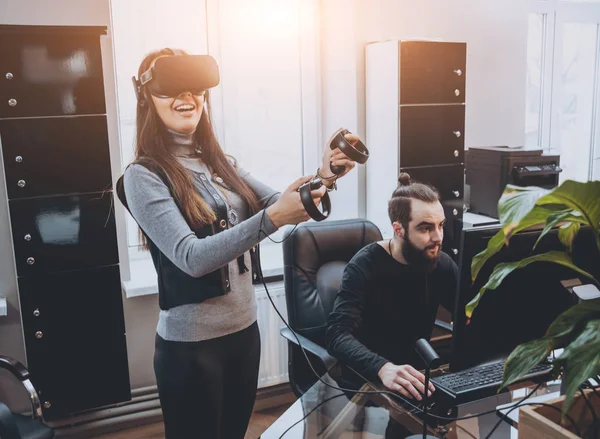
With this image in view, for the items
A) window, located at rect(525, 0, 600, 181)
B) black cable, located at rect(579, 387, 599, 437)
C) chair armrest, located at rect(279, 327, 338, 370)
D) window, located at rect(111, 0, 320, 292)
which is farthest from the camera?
window, located at rect(525, 0, 600, 181)

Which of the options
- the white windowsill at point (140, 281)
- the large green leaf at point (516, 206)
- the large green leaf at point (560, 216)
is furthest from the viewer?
the white windowsill at point (140, 281)

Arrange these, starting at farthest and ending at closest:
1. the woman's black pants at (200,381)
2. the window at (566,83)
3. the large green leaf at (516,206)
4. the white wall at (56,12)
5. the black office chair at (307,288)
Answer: the window at (566,83), the white wall at (56,12), the black office chair at (307,288), the woman's black pants at (200,381), the large green leaf at (516,206)

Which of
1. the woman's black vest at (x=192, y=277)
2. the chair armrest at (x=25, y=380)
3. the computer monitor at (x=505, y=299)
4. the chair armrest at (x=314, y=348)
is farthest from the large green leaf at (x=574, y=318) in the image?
the chair armrest at (x=25, y=380)

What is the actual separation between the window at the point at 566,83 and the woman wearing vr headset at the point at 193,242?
10.3 feet

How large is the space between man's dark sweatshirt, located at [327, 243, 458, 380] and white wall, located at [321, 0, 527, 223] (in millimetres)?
1397

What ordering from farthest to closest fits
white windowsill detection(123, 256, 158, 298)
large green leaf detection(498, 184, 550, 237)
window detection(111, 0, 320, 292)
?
window detection(111, 0, 320, 292), white windowsill detection(123, 256, 158, 298), large green leaf detection(498, 184, 550, 237)

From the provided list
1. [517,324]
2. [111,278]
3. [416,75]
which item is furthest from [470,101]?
[517,324]

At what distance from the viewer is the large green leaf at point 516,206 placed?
77 cm

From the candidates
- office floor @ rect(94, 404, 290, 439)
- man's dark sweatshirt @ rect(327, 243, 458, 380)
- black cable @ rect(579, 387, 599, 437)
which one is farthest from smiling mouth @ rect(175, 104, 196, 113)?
office floor @ rect(94, 404, 290, 439)

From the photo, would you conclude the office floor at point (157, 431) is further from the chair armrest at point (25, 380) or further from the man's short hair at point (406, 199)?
the man's short hair at point (406, 199)

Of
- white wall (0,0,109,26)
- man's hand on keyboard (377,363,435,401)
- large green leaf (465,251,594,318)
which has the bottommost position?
man's hand on keyboard (377,363,435,401)

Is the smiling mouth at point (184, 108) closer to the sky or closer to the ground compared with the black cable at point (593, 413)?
closer to the sky

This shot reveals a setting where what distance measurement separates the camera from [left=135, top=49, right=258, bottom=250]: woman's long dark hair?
59.1 inches

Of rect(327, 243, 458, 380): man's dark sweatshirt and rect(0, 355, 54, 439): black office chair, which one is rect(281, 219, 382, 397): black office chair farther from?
rect(0, 355, 54, 439): black office chair
